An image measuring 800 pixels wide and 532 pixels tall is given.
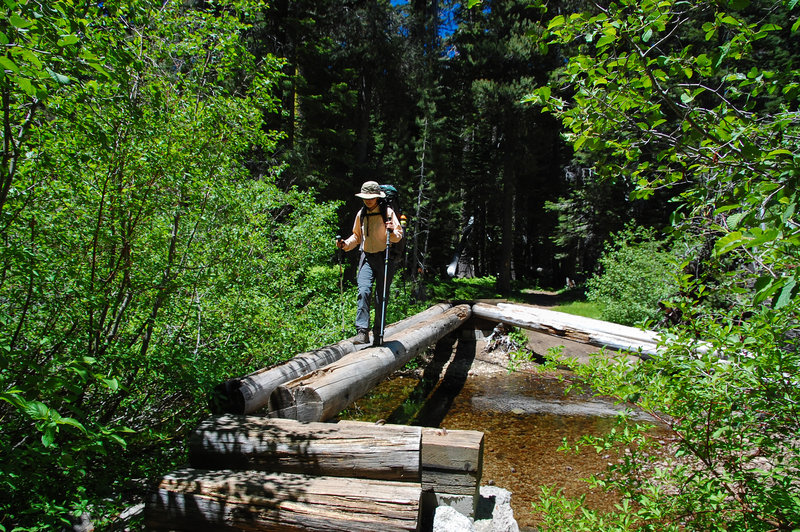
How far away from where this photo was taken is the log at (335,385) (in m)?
3.89

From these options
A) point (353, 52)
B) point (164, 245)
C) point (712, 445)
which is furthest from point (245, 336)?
point (353, 52)

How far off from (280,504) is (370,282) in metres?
3.26

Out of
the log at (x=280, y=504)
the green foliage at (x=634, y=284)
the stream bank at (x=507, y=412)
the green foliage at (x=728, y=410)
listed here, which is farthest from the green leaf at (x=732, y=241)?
the green foliage at (x=634, y=284)

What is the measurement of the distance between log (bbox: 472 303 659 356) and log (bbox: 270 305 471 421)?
10.8 feet

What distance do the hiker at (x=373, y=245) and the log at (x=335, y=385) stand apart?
0.44 metres

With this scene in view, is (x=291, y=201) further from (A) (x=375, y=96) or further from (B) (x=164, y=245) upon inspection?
(A) (x=375, y=96)

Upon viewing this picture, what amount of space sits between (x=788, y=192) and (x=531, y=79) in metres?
19.2

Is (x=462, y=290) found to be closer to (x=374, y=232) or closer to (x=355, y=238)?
(x=355, y=238)

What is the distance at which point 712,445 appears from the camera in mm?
2320

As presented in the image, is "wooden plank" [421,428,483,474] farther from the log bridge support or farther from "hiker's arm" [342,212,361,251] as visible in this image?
"hiker's arm" [342,212,361,251]

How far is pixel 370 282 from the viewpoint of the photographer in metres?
5.73

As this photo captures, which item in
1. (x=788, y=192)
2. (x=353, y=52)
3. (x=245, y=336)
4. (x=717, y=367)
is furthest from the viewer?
(x=353, y=52)

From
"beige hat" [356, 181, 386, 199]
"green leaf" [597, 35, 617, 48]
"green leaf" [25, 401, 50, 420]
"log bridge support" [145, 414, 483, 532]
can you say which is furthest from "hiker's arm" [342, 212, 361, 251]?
"green leaf" [25, 401, 50, 420]

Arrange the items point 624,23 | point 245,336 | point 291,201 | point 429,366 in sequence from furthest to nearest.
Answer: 1. point 429,366
2. point 291,201
3. point 245,336
4. point 624,23
